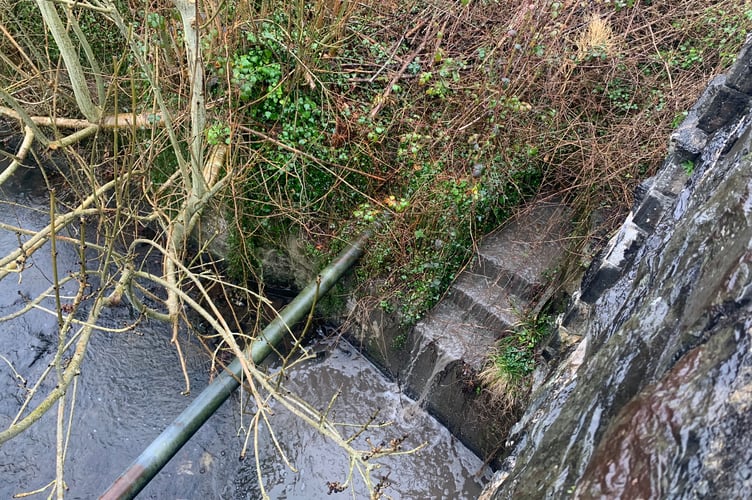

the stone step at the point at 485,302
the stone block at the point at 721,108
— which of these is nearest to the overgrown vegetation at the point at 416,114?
the stone step at the point at 485,302

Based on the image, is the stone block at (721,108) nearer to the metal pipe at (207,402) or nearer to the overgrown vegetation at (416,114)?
the overgrown vegetation at (416,114)

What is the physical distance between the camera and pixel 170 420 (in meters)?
4.32

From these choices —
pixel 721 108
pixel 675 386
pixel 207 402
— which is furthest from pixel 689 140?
pixel 207 402

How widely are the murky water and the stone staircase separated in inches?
10.5

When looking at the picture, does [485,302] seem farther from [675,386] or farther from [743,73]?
[675,386]

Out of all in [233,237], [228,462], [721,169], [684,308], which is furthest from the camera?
[233,237]

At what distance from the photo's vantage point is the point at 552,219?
4613mm

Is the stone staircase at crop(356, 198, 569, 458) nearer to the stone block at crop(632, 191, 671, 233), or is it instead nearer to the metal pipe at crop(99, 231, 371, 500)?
the metal pipe at crop(99, 231, 371, 500)

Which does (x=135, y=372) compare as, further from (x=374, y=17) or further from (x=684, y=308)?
(x=684, y=308)

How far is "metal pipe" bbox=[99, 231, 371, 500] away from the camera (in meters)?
3.27

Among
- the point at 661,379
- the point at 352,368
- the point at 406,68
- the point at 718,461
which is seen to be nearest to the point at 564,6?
the point at 406,68

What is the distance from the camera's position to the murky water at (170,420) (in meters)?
4.02

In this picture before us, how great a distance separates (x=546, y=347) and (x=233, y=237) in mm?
3042

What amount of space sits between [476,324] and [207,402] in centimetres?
226
